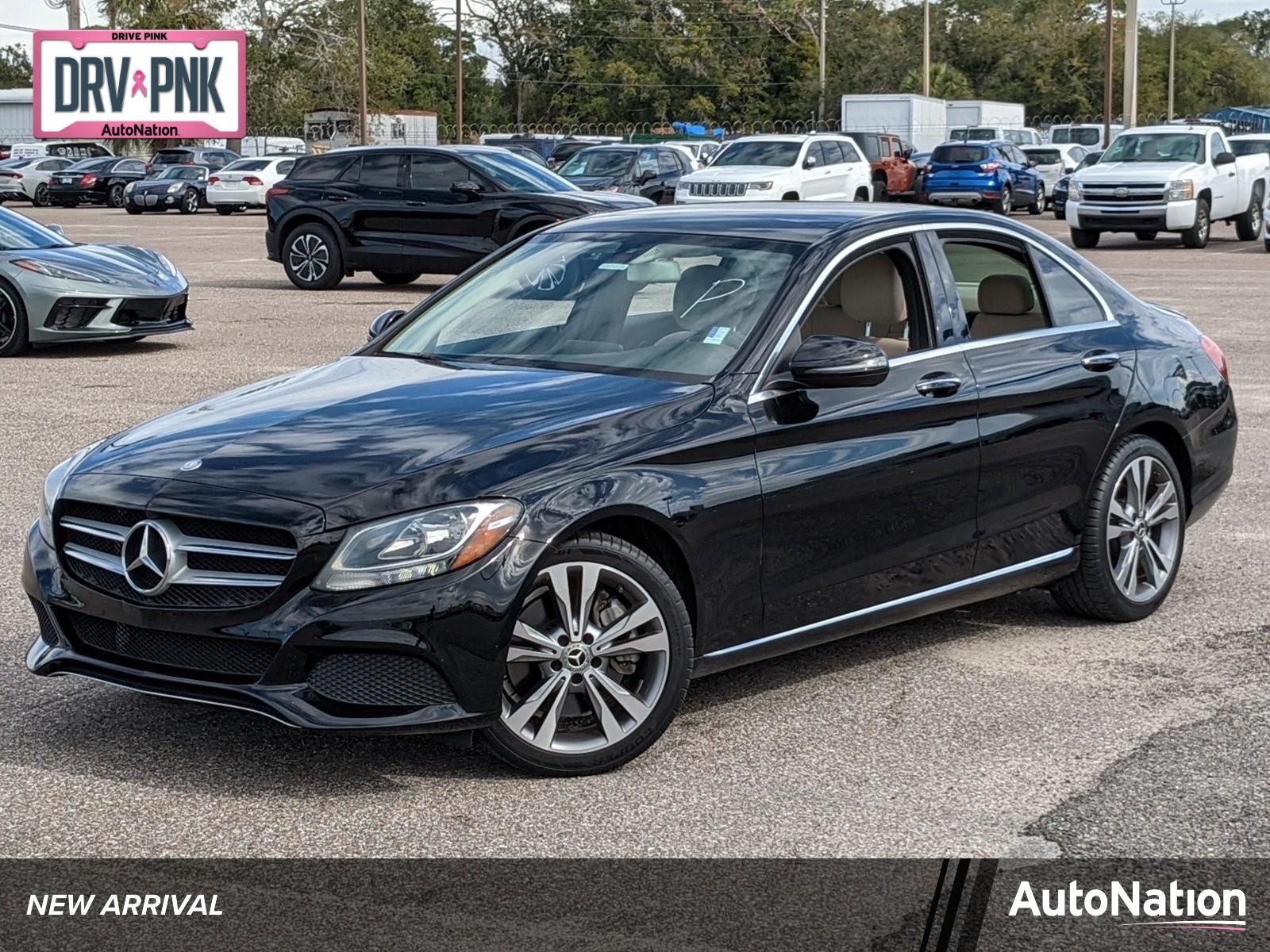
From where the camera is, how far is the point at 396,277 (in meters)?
23.4

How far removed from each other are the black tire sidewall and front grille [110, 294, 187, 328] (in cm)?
1052

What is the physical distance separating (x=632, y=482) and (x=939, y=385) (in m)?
1.44

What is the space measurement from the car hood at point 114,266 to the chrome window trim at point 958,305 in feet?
33.9

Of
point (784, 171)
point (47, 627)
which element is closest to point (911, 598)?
point (47, 627)

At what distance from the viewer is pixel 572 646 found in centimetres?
506

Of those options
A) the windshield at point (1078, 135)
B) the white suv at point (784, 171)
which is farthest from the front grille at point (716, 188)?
the windshield at point (1078, 135)

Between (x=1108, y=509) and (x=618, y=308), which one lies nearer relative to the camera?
(x=618, y=308)

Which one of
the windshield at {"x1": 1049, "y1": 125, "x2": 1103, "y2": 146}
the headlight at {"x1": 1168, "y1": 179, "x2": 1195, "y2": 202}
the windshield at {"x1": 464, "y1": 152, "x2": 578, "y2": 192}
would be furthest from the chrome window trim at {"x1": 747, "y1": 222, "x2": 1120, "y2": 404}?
the windshield at {"x1": 1049, "y1": 125, "x2": 1103, "y2": 146}

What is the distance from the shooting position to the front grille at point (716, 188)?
30656 millimetres

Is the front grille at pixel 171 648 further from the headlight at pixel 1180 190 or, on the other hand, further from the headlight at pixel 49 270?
the headlight at pixel 1180 190

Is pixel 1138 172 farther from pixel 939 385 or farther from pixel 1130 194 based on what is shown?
pixel 939 385

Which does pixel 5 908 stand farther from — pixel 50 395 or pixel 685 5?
pixel 685 5

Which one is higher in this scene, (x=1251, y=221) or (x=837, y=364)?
(x=1251, y=221)

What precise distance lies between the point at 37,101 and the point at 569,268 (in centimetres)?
5656
